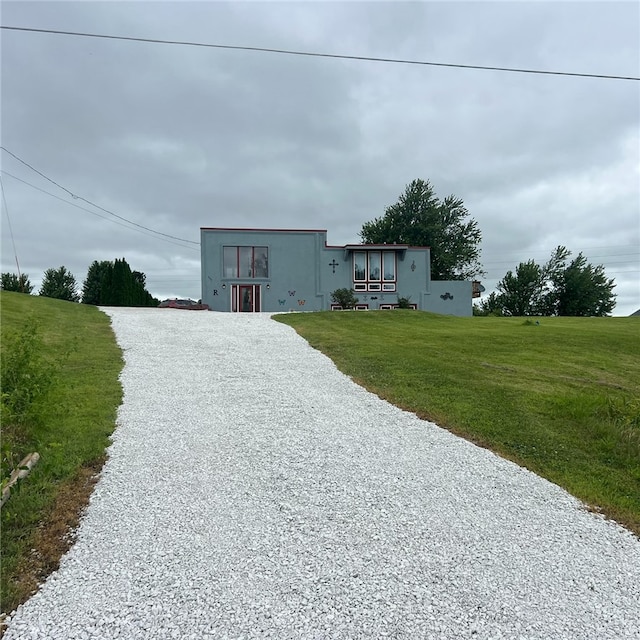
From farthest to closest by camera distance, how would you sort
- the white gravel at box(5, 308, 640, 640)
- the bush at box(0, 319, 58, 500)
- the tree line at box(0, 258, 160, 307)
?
1. the tree line at box(0, 258, 160, 307)
2. the bush at box(0, 319, 58, 500)
3. the white gravel at box(5, 308, 640, 640)

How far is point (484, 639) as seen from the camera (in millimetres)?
2248

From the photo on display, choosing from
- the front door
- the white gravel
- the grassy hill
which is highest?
the front door

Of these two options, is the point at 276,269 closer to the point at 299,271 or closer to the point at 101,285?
the point at 299,271

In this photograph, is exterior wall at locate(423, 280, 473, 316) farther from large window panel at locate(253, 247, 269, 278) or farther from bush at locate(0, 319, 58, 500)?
bush at locate(0, 319, 58, 500)

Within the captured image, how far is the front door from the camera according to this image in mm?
27094

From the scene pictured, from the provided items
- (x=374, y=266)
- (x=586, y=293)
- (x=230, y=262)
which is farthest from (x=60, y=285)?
(x=586, y=293)

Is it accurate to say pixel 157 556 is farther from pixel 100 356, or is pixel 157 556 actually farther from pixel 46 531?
pixel 100 356

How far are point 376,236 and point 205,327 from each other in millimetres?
34793

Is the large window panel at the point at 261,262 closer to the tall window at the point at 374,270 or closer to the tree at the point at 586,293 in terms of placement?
the tall window at the point at 374,270

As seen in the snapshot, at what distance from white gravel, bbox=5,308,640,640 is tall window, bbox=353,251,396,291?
2261 cm

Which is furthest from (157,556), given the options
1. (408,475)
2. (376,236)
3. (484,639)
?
(376,236)

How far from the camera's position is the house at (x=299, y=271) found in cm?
2695

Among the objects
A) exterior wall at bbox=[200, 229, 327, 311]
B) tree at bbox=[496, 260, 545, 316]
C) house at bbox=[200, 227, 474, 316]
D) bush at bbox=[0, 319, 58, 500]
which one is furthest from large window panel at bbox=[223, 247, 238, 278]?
tree at bbox=[496, 260, 545, 316]

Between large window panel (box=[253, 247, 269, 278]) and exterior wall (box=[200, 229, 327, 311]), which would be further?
large window panel (box=[253, 247, 269, 278])
